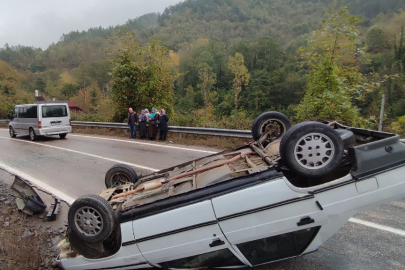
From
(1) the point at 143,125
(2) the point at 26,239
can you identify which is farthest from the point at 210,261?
(1) the point at 143,125

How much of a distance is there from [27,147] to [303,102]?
442 inches

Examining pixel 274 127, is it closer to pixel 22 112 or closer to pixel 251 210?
pixel 251 210

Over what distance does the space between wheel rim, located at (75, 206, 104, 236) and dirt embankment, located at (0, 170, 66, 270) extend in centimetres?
81

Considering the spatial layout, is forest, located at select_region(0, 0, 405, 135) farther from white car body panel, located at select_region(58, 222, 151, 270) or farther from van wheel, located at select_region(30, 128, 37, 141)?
white car body panel, located at select_region(58, 222, 151, 270)

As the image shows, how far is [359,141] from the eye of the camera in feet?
12.0

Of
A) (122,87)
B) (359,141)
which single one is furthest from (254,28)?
(359,141)

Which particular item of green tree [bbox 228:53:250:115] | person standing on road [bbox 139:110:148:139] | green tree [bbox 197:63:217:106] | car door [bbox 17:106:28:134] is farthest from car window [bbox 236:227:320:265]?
green tree [bbox 197:63:217:106]

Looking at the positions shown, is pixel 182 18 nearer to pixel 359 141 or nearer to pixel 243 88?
pixel 243 88

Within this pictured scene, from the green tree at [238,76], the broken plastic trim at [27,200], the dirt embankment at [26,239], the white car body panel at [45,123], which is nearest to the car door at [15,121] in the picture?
the white car body panel at [45,123]

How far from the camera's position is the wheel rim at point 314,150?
2771 mm

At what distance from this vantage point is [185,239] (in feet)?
9.30

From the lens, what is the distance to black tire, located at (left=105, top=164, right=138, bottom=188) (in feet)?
15.6

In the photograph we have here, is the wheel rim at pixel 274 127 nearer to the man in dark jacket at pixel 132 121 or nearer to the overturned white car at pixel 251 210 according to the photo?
the overturned white car at pixel 251 210

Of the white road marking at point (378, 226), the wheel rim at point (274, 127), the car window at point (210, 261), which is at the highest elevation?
the wheel rim at point (274, 127)
